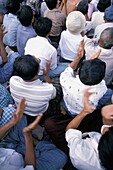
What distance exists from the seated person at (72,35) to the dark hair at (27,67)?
3.57 feet

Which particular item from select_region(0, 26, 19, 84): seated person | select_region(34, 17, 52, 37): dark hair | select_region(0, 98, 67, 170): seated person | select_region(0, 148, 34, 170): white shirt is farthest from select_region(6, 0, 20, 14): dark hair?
select_region(0, 148, 34, 170): white shirt

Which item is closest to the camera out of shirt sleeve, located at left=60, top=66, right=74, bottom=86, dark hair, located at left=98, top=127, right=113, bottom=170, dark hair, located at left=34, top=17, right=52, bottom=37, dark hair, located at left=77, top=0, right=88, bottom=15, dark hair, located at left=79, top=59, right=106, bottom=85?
dark hair, located at left=98, top=127, right=113, bottom=170

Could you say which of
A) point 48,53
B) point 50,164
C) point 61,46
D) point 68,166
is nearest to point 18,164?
point 50,164

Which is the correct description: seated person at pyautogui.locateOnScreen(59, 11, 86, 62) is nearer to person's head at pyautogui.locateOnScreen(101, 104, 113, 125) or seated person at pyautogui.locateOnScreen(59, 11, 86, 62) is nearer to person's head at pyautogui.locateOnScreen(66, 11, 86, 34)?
person's head at pyautogui.locateOnScreen(66, 11, 86, 34)

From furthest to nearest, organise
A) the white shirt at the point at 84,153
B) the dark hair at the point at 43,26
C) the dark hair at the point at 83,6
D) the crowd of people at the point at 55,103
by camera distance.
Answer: the dark hair at the point at 83,6 < the dark hair at the point at 43,26 < the crowd of people at the point at 55,103 < the white shirt at the point at 84,153

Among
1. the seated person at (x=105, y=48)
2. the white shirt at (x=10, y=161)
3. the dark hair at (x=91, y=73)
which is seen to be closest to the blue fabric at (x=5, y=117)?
the white shirt at (x=10, y=161)

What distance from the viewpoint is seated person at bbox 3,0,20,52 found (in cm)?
387

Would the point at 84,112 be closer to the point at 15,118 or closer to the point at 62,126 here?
the point at 62,126

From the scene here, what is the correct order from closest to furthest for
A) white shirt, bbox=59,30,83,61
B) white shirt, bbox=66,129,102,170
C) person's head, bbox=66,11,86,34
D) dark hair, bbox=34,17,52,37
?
white shirt, bbox=66,129,102,170
dark hair, bbox=34,17,52,37
person's head, bbox=66,11,86,34
white shirt, bbox=59,30,83,61

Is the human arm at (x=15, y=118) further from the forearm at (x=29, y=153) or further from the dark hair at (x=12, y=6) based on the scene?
the dark hair at (x=12, y=6)

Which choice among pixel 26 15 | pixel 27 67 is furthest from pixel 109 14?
pixel 27 67

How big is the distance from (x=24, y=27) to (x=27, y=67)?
1.32 meters

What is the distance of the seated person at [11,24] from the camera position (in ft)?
12.7

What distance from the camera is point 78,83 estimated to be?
2.48 metres
